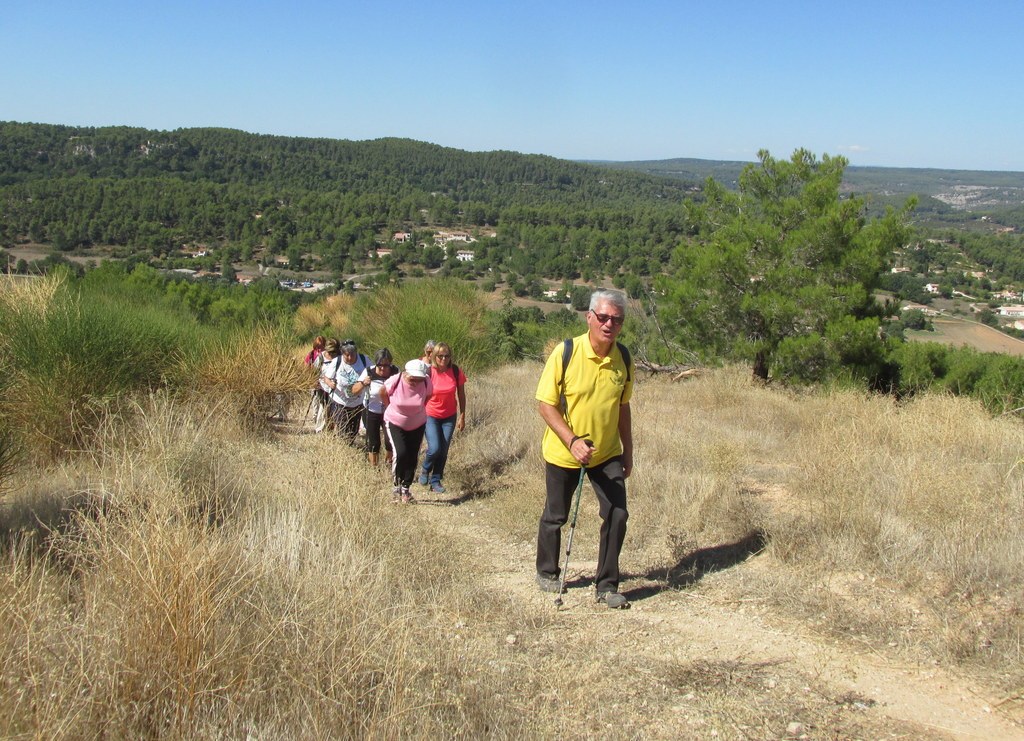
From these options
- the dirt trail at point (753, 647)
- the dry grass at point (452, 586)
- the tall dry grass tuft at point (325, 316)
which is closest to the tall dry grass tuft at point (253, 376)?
the dry grass at point (452, 586)

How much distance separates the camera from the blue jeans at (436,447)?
7133 millimetres

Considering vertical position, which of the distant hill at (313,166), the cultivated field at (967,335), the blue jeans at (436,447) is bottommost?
the cultivated field at (967,335)

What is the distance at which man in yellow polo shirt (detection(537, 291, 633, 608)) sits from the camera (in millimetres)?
4289

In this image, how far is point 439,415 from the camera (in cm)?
715

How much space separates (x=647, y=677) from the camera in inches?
136

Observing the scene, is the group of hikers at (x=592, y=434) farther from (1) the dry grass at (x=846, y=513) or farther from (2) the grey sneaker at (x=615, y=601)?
(1) the dry grass at (x=846, y=513)

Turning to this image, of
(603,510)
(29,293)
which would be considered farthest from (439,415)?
(29,293)

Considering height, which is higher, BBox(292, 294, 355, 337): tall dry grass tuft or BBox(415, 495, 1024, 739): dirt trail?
BBox(415, 495, 1024, 739): dirt trail

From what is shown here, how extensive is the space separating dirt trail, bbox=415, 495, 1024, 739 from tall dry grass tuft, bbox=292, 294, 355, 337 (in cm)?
1519

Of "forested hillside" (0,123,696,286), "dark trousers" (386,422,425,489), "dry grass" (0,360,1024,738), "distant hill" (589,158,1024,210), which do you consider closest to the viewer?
"dry grass" (0,360,1024,738)

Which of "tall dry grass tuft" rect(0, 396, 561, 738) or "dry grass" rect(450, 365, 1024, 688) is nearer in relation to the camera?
"tall dry grass tuft" rect(0, 396, 561, 738)

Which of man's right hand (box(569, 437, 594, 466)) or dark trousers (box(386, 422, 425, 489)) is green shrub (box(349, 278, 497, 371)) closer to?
dark trousers (box(386, 422, 425, 489))

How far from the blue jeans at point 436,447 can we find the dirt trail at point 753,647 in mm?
2036

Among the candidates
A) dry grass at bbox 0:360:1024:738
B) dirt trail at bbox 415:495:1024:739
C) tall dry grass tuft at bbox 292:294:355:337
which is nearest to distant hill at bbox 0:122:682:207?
tall dry grass tuft at bbox 292:294:355:337
